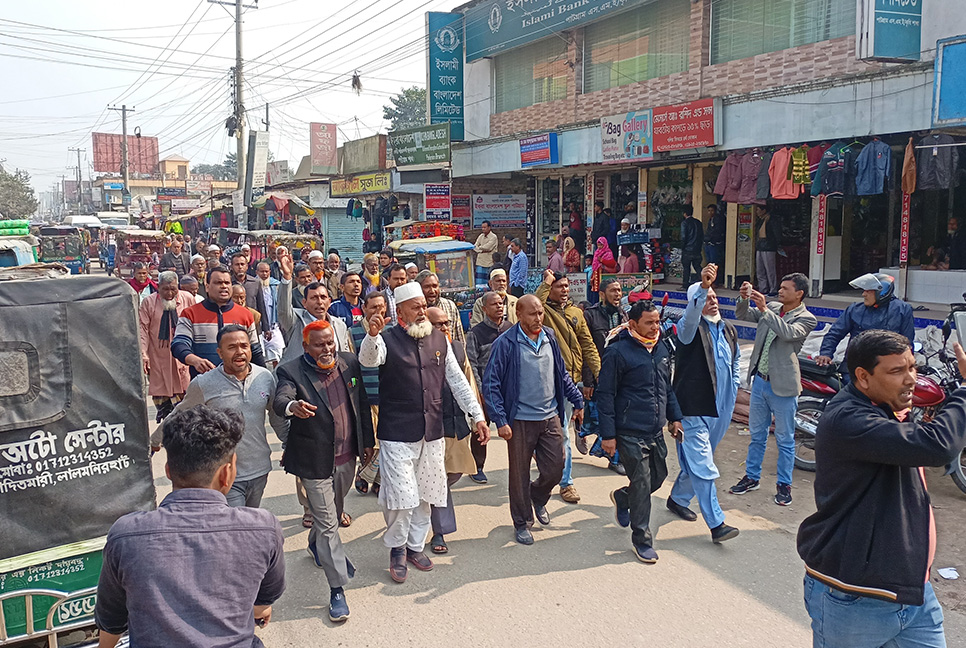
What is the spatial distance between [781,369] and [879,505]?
3.68m

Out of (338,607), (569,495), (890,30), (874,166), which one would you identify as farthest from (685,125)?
(338,607)

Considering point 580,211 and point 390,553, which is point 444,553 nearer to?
point 390,553

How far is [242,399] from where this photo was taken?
4477mm

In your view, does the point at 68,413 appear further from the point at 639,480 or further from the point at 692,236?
the point at 692,236

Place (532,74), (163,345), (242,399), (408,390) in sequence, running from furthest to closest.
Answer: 1. (532,74)
2. (163,345)
3. (408,390)
4. (242,399)

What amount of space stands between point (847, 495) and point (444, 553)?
3.25 meters

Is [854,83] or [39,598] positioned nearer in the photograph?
[39,598]

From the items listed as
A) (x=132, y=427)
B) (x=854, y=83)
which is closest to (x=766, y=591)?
(x=132, y=427)

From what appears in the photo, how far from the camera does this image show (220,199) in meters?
41.1

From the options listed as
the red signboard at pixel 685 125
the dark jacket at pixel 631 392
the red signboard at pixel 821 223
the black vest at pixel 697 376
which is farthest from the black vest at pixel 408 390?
the red signboard at pixel 821 223

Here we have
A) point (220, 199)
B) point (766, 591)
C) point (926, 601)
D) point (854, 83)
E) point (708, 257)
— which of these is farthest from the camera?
point (220, 199)

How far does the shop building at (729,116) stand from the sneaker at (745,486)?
576 cm

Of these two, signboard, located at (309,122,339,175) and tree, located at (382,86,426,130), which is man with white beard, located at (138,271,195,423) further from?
tree, located at (382,86,426,130)

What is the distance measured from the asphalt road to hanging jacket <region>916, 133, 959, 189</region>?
5204mm
